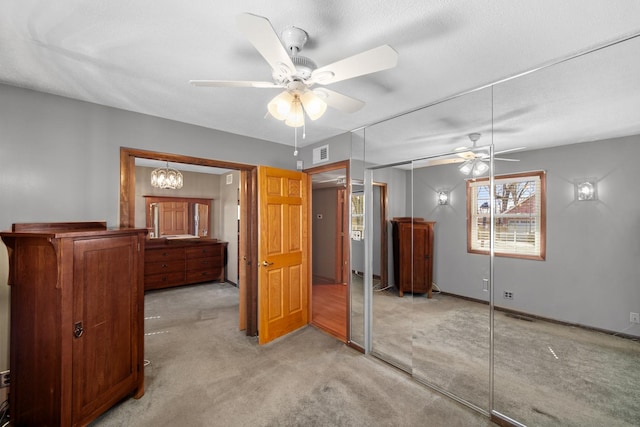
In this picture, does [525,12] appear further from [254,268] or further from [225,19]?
[254,268]

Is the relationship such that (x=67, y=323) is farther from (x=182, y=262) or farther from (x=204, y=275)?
(x=204, y=275)

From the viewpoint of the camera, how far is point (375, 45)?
5.09 feet

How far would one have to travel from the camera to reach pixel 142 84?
2.02m

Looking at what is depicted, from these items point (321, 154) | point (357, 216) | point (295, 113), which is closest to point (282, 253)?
point (357, 216)

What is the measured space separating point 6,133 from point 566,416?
14.9ft

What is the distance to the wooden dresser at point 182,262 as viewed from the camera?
4945mm

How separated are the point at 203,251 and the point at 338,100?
498 centimetres

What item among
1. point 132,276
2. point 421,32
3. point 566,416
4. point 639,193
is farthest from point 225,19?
point 566,416


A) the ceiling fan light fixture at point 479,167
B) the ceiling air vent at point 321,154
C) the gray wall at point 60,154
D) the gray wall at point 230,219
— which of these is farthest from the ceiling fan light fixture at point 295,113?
the gray wall at point 230,219

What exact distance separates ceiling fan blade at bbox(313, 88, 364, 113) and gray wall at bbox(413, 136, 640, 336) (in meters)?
1.26

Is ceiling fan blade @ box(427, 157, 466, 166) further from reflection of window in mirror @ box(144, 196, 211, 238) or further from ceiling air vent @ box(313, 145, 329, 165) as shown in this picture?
reflection of window in mirror @ box(144, 196, 211, 238)

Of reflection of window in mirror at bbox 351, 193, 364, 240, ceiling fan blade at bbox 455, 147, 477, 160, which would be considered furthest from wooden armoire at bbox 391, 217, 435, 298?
ceiling fan blade at bbox 455, 147, 477, 160

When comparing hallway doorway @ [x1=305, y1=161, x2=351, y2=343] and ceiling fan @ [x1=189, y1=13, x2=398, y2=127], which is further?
hallway doorway @ [x1=305, y1=161, x2=351, y2=343]

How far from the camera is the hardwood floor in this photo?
11.0 ft
